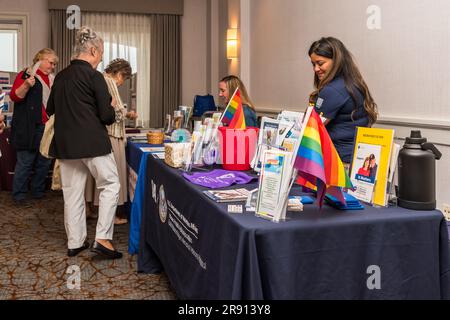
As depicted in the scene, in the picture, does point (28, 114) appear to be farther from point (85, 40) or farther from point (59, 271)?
point (59, 271)

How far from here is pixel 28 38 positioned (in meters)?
6.73

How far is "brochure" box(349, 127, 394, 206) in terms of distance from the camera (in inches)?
57.8

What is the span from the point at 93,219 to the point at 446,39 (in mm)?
2977

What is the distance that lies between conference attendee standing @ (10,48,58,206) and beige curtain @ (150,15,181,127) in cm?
271

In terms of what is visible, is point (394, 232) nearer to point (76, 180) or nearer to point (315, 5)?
point (76, 180)

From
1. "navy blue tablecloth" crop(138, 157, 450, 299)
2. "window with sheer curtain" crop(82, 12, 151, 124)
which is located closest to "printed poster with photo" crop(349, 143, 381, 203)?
"navy blue tablecloth" crop(138, 157, 450, 299)

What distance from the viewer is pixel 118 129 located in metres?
3.38

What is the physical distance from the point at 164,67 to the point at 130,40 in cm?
69

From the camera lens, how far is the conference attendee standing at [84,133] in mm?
2600

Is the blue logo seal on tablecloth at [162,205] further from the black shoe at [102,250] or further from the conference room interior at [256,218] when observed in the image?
the black shoe at [102,250]

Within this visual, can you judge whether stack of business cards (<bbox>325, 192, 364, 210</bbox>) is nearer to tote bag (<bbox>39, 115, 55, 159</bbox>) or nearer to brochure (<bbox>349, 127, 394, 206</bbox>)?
brochure (<bbox>349, 127, 394, 206</bbox>)

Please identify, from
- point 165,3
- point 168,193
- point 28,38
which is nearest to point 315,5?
point 168,193

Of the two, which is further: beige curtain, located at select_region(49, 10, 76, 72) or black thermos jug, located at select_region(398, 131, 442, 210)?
beige curtain, located at select_region(49, 10, 76, 72)
